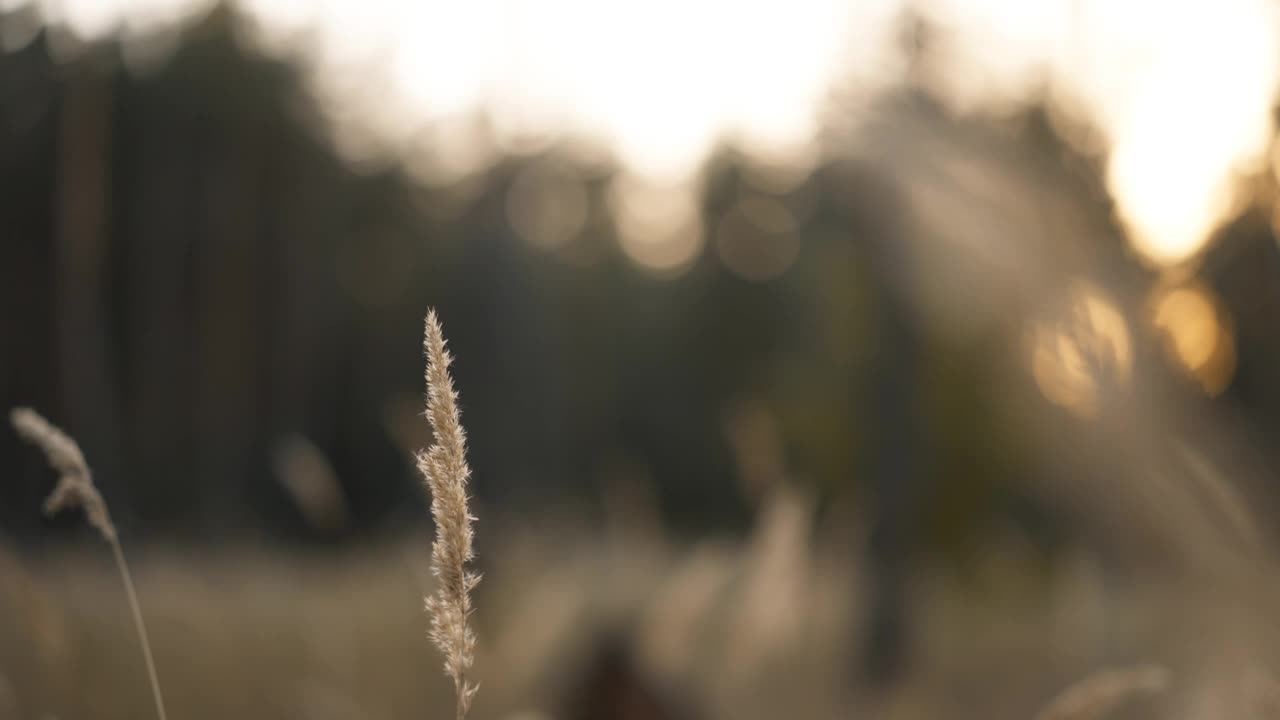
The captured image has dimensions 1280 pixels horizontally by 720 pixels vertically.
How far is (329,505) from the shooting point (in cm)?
201

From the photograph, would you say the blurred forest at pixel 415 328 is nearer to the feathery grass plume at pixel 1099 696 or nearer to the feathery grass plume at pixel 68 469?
the feathery grass plume at pixel 1099 696

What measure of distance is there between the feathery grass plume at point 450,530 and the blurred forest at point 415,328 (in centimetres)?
128

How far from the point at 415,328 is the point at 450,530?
14.7 meters

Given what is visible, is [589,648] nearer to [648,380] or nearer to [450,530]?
[450,530]

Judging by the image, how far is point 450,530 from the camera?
2.00 ft

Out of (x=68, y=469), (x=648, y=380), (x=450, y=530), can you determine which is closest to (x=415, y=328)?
(x=648, y=380)

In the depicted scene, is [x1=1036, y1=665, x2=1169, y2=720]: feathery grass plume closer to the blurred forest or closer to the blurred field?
the blurred field

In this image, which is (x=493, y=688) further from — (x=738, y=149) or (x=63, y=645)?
(x=738, y=149)

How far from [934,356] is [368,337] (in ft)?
29.2

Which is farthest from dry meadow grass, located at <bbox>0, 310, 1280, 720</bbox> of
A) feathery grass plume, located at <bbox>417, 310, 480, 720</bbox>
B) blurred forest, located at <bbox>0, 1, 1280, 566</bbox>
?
blurred forest, located at <bbox>0, 1, 1280, 566</bbox>

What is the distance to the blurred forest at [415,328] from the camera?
17.2 feet

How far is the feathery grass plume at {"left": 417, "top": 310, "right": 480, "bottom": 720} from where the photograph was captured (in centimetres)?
60

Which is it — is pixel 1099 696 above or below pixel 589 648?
below

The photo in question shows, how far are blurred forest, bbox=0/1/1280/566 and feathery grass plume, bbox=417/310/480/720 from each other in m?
1.28
